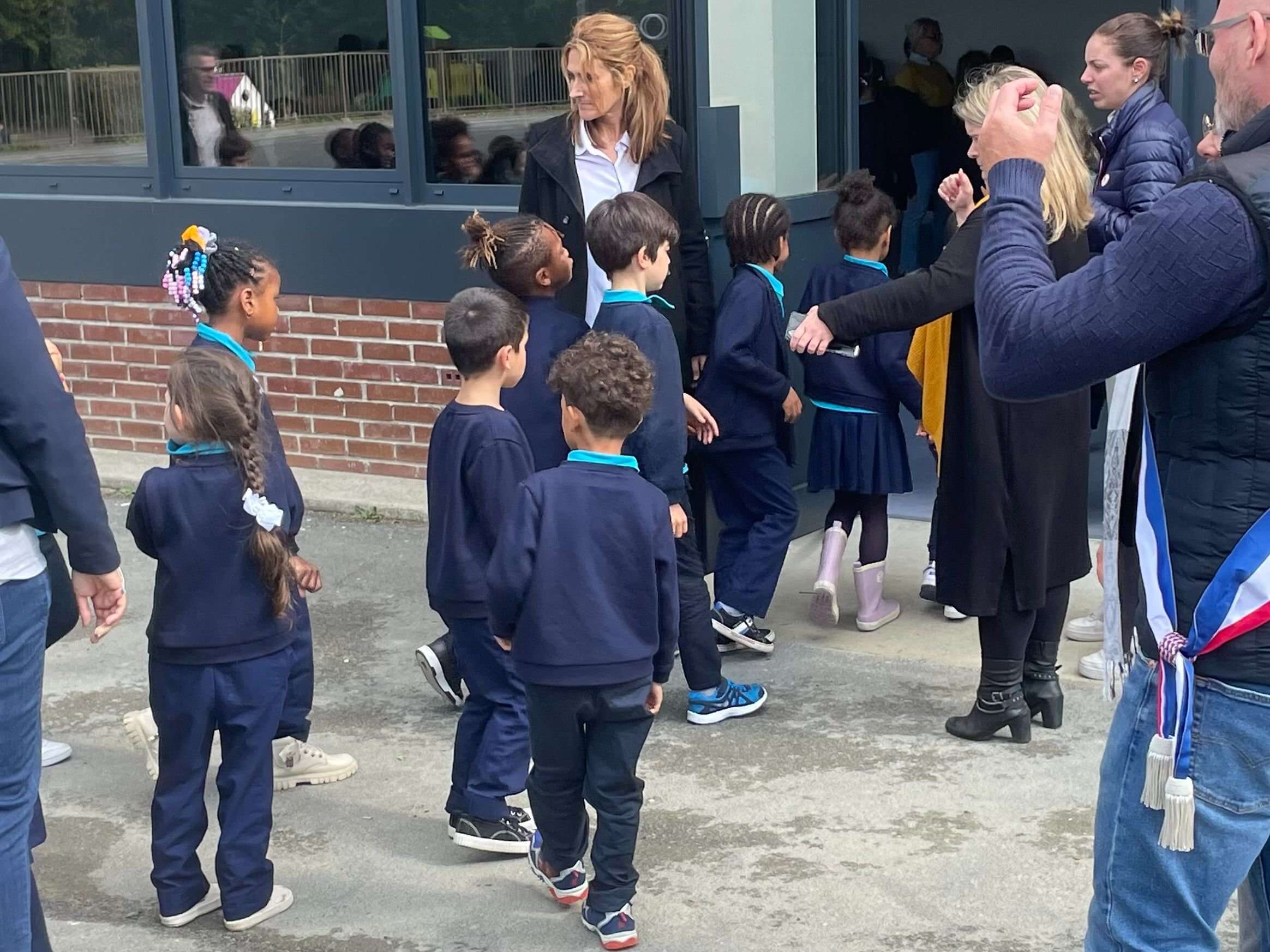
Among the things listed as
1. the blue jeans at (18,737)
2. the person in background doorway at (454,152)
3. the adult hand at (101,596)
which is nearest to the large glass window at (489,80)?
the person in background doorway at (454,152)

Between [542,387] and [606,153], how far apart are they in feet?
3.54

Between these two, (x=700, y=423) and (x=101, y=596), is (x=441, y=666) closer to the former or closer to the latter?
(x=700, y=423)

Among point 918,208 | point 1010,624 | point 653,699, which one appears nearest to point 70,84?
point 1010,624

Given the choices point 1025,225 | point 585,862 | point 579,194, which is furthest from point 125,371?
point 1025,225

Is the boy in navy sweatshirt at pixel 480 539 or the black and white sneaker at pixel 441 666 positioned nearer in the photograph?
the boy in navy sweatshirt at pixel 480 539

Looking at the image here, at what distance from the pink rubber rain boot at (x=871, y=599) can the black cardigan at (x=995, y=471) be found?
1.01 metres

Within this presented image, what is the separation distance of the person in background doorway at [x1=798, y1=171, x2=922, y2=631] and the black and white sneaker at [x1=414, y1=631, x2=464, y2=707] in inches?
53.9

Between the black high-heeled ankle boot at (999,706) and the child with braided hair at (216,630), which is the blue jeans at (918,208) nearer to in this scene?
the black high-heeled ankle boot at (999,706)

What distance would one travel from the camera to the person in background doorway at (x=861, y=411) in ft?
17.8

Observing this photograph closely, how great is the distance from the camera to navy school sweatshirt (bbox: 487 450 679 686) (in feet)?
11.4

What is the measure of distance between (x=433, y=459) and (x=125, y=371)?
169 inches

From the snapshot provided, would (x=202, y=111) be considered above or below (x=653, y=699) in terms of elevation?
above

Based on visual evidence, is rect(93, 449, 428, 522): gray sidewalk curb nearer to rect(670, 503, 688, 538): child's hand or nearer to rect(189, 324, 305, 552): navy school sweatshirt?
rect(670, 503, 688, 538): child's hand

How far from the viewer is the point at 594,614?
347 cm
